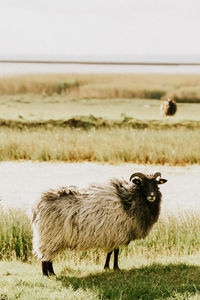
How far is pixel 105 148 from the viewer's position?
16.2 metres

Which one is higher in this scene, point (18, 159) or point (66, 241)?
point (66, 241)

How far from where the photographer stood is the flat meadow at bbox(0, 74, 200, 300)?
5180 mm

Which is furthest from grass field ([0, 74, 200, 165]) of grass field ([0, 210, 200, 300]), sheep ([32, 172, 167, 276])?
sheep ([32, 172, 167, 276])

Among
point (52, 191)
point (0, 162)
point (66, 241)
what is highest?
point (52, 191)

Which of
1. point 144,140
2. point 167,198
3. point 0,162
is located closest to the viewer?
point 167,198

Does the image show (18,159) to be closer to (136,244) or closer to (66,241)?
(136,244)

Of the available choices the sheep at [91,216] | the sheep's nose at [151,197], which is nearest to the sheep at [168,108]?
the sheep at [91,216]

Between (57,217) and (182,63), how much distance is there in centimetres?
2467

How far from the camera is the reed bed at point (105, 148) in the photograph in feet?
51.8

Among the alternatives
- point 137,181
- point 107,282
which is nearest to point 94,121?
point 137,181

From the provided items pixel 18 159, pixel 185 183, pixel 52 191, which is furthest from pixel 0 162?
pixel 52 191

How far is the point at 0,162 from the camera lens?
1597cm

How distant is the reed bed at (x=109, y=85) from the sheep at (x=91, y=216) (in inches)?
748

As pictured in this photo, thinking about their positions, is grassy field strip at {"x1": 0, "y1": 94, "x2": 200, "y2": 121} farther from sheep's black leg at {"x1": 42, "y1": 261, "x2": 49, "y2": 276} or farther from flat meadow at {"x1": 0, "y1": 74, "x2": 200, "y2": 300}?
sheep's black leg at {"x1": 42, "y1": 261, "x2": 49, "y2": 276}
